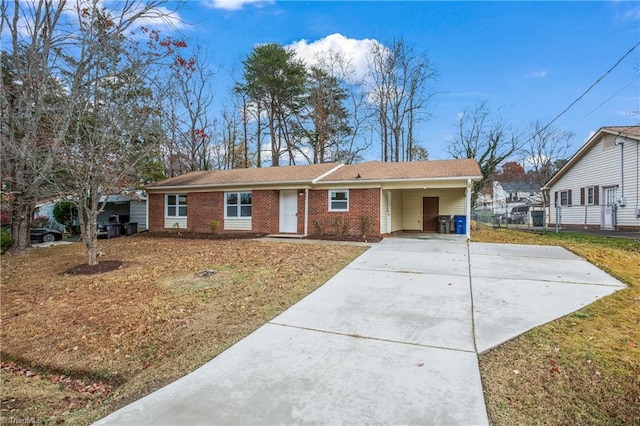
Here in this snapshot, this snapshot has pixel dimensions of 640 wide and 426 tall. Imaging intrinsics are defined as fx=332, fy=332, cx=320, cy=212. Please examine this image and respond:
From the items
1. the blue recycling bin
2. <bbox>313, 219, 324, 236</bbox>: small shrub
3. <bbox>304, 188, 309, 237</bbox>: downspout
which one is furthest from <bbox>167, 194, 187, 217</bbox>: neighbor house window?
the blue recycling bin

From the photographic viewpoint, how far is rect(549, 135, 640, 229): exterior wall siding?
1485 centimetres

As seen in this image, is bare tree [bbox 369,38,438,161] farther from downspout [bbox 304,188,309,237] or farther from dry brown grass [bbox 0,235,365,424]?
dry brown grass [bbox 0,235,365,424]

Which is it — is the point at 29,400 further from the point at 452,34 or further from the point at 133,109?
the point at 452,34

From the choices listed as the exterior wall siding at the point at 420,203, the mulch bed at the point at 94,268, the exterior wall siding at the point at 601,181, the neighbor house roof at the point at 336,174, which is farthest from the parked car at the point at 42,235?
the exterior wall siding at the point at 601,181

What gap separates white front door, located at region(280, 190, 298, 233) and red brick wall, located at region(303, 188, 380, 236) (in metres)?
0.74

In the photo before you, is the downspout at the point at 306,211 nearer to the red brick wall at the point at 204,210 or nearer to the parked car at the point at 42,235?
the red brick wall at the point at 204,210

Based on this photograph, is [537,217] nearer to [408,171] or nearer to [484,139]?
[484,139]

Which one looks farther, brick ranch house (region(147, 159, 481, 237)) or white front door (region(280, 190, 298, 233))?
white front door (region(280, 190, 298, 233))

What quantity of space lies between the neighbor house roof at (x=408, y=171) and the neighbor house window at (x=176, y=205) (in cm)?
751

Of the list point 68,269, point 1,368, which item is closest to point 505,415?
point 1,368

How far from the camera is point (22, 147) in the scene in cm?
809

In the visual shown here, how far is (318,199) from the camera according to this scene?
553 inches

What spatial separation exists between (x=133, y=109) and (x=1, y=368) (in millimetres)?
7959

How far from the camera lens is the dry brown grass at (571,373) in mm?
2443
